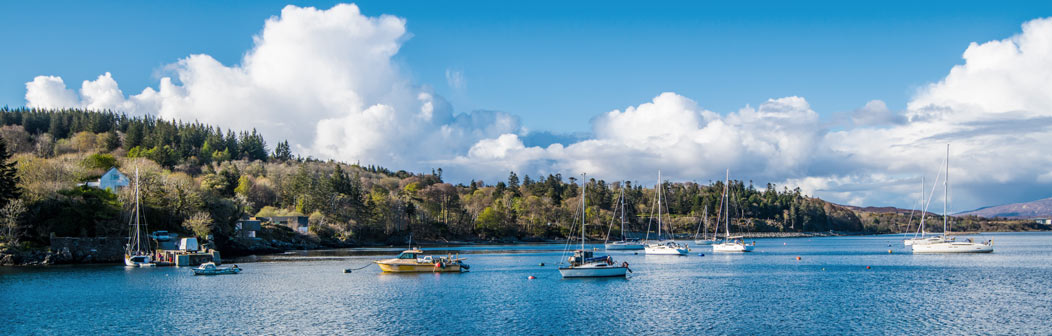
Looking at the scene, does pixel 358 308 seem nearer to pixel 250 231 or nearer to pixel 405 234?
pixel 250 231

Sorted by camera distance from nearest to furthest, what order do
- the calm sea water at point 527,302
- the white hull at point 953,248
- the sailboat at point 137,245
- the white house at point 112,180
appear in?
the calm sea water at point 527,302, the sailboat at point 137,245, the white hull at point 953,248, the white house at point 112,180

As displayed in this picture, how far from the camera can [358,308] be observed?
150ft

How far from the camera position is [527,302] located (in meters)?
48.5

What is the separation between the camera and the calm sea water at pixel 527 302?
38.1 meters

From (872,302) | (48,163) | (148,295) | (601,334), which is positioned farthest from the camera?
(48,163)

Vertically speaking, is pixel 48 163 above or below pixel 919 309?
above

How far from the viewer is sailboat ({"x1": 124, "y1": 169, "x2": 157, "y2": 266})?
82.9 metres

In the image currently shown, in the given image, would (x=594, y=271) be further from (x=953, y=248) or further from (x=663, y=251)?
(x=953, y=248)

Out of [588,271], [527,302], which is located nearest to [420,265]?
[588,271]

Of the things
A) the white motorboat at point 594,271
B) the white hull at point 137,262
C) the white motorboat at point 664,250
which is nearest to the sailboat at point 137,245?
the white hull at point 137,262

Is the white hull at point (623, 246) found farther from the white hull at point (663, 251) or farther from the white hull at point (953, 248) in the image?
the white hull at point (953, 248)

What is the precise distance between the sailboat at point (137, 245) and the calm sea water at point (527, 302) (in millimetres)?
7050

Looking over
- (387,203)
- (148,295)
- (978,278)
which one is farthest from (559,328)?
(387,203)

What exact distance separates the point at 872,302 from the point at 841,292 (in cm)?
633
